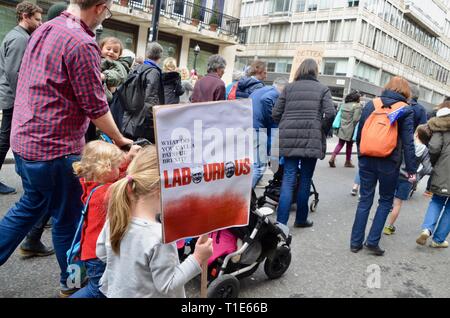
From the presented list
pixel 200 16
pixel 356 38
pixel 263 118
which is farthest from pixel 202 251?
pixel 356 38

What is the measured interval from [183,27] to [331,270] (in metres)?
18.4

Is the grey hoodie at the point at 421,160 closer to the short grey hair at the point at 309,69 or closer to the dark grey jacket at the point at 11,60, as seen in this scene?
the short grey hair at the point at 309,69

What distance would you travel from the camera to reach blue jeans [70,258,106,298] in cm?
227

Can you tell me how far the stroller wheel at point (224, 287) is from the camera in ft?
9.17

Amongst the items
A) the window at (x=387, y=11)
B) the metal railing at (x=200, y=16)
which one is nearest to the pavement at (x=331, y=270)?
the metal railing at (x=200, y=16)

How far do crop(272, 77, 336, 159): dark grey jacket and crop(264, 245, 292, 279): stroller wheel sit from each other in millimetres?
1392

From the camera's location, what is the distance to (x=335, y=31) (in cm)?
4303

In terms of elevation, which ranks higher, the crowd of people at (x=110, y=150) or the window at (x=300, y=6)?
the window at (x=300, y=6)

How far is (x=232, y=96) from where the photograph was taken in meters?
6.49

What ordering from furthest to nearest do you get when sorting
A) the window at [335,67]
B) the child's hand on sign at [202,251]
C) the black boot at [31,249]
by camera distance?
the window at [335,67] < the black boot at [31,249] < the child's hand on sign at [202,251]

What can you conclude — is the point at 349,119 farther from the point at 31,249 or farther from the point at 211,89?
the point at 31,249

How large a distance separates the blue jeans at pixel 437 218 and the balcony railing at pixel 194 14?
16.7 meters

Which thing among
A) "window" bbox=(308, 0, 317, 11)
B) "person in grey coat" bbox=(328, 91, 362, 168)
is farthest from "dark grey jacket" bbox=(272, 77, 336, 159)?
"window" bbox=(308, 0, 317, 11)

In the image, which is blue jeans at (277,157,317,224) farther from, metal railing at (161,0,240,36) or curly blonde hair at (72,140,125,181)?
metal railing at (161,0,240,36)
